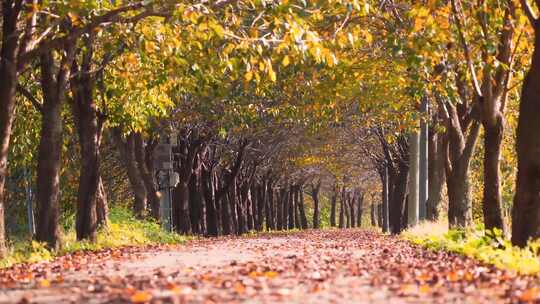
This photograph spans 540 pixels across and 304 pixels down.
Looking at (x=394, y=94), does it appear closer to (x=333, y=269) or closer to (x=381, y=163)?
(x=333, y=269)

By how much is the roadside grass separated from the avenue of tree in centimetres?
48

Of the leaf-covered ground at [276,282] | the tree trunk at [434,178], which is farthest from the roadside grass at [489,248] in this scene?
the tree trunk at [434,178]

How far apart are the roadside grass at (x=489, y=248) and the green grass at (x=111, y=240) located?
285 inches

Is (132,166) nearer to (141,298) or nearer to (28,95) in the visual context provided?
(28,95)

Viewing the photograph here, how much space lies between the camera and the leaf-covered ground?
29.0 ft

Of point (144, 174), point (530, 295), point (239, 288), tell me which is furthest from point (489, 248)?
point (144, 174)

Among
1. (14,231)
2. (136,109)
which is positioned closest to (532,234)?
(136,109)

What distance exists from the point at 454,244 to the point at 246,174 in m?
38.3

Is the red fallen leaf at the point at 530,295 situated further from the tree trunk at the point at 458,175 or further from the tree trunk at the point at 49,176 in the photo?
the tree trunk at the point at 458,175

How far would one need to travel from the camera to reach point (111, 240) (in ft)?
73.3

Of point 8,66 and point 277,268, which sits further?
point 8,66

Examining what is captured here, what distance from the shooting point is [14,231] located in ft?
132

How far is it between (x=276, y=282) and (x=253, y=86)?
77.0ft

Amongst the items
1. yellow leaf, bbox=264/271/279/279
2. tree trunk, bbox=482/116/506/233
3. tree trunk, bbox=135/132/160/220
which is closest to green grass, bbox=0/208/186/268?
tree trunk, bbox=135/132/160/220
